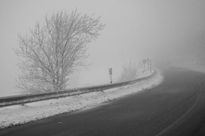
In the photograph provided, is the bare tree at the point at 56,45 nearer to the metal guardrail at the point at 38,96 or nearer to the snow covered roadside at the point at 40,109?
the metal guardrail at the point at 38,96

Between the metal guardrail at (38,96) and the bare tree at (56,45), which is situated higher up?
the bare tree at (56,45)

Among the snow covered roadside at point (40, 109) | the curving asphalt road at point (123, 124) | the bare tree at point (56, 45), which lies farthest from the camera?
the bare tree at point (56, 45)

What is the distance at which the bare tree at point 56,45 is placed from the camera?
1705cm

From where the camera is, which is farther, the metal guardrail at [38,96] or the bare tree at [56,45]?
the bare tree at [56,45]

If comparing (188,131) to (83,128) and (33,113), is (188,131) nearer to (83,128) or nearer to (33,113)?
(83,128)

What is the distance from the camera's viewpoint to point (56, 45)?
55.8ft

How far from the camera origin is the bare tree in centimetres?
1705

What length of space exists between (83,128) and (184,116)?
407 centimetres

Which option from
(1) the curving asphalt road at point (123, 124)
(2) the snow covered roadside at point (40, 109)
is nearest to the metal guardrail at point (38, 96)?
(2) the snow covered roadside at point (40, 109)

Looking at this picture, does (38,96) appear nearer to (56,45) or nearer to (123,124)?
(123,124)

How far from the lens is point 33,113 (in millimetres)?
9320

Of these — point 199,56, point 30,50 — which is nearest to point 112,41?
point 199,56

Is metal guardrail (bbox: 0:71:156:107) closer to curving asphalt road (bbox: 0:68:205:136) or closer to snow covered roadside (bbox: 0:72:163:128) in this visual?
snow covered roadside (bbox: 0:72:163:128)


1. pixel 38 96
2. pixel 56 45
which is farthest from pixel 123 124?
pixel 56 45
